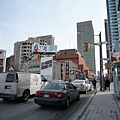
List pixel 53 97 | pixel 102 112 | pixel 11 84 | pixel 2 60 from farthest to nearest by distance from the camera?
pixel 2 60
pixel 11 84
pixel 53 97
pixel 102 112

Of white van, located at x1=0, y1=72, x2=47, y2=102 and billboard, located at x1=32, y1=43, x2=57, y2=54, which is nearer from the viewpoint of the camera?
white van, located at x1=0, y1=72, x2=47, y2=102

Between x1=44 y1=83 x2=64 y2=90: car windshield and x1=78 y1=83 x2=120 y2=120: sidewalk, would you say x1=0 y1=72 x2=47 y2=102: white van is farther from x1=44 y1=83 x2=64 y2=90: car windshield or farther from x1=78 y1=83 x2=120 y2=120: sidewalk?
x1=78 y1=83 x2=120 y2=120: sidewalk

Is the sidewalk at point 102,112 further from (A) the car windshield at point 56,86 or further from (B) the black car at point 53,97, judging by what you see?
(A) the car windshield at point 56,86

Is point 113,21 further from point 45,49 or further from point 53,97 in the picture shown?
point 53,97

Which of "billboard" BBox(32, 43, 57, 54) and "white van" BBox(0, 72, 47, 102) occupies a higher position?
"billboard" BBox(32, 43, 57, 54)

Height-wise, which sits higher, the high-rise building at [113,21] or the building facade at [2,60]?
the high-rise building at [113,21]

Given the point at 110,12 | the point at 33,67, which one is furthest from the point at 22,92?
the point at 110,12

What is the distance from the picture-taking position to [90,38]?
22.4 m

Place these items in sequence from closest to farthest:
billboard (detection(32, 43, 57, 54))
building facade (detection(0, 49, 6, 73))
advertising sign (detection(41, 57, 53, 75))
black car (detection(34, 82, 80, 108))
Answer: black car (detection(34, 82, 80, 108)), building facade (detection(0, 49, 6, 73)), billboard (detection(32, 43, 57, 54)), advertising sign (detection(41, 57, 53, 75))

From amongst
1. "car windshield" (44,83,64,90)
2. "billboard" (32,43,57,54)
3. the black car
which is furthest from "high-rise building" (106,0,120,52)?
the black car

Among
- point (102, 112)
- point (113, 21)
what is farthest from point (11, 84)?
point (113, 21)

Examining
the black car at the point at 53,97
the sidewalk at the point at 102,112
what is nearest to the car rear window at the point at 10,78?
the black car at the point at 53,97

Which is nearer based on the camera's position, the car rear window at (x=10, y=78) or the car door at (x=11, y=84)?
the car door at (x=11, y=84)

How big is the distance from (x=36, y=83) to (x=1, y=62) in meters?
11.1
